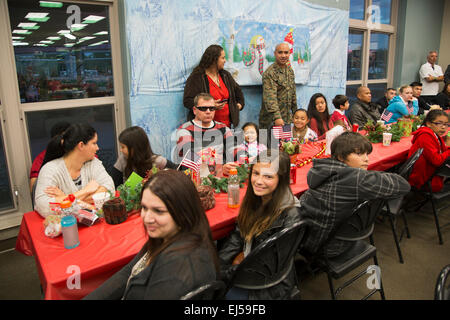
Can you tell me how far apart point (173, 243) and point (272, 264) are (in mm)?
536

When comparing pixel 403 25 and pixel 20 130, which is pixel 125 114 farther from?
pixel 403 25

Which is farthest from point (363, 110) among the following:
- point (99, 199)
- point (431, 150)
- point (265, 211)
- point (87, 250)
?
point (87, 250)

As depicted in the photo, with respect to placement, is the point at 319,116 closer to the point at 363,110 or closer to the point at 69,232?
the point at 363,110

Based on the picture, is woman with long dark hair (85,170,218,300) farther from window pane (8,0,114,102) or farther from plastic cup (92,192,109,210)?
window pane (8,0,114,102)

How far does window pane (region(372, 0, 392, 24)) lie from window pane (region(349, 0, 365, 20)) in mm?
344

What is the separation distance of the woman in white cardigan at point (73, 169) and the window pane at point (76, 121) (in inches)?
46.5

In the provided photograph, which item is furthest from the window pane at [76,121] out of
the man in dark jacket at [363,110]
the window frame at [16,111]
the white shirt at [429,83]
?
the white shirt at [429,83]

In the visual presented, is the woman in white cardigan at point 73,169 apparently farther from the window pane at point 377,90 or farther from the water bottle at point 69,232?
the window pane at point 377,90

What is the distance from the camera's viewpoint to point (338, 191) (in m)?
1.86

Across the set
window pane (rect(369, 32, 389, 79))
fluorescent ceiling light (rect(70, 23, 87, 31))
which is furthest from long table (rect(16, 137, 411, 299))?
window pane (rect(369, 32, 389, 79))

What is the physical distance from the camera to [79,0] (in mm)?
3221

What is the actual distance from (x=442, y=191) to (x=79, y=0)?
12.1ft

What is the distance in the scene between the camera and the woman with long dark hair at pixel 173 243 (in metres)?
1.09

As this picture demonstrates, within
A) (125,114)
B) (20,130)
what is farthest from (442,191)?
(20,130)
